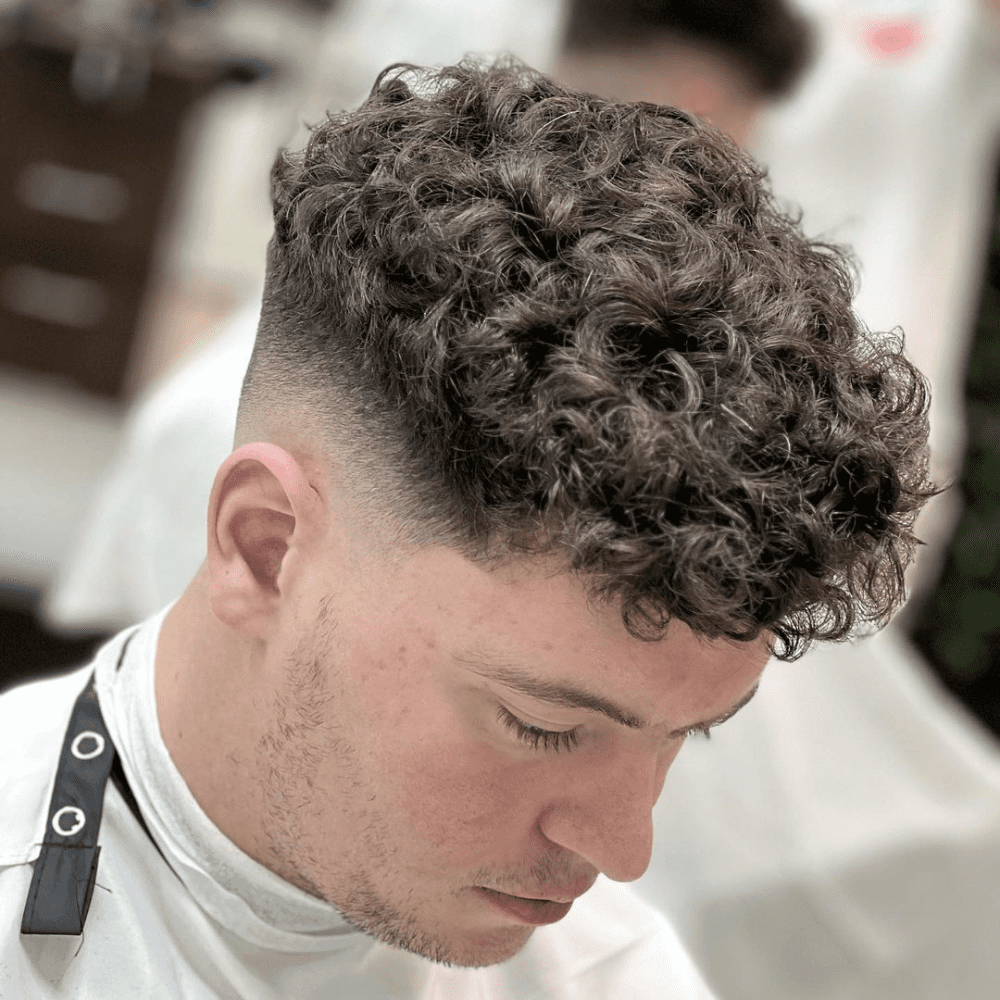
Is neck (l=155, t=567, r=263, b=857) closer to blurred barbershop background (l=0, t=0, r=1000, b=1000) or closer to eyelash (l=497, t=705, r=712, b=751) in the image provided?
eyelash (l=497, t=705, r=712, b=751)

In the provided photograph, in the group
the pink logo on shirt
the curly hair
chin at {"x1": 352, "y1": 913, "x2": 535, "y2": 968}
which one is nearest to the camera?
the curly hair

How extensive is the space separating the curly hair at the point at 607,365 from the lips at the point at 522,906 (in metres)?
0.30

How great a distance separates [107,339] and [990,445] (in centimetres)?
272

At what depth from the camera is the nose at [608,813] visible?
1.08 m

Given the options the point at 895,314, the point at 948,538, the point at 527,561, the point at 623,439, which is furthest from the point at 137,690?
the point at 948,538

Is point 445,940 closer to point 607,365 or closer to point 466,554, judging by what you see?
point 466,554

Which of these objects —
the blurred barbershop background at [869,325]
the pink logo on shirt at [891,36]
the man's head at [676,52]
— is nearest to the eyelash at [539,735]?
the blurred barbershop background at [869,325]

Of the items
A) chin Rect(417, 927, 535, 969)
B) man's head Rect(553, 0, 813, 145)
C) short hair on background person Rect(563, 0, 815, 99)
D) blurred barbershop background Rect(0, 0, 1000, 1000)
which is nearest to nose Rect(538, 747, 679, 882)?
chin Rect(417, 927, 535, 969)

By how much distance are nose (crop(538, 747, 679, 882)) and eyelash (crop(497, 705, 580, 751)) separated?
3cm

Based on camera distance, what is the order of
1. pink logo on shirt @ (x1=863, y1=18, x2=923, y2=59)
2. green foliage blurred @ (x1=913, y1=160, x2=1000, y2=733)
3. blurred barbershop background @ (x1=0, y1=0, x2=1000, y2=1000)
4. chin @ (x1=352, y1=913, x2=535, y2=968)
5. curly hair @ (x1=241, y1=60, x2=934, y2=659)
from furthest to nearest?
green foliage blurred @ (x1=913, y1=160, x2=1000, y2=733), pink logo on shirt @ (x1=863, y1=18, x2=923, y2=59), blurred barbershop background @ (x1=0, y1=0, x2=1000, y2=1000), chin @ (x1=352, y1=913, x2=535, y2=968), curly hair @ (x1=241, y1=60, x2=934, y2=659)

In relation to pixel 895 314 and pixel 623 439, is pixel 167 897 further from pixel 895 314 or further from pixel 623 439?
pixel 895 314

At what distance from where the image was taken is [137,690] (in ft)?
4.09

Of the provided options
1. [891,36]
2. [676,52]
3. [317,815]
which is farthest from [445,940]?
[891,36]

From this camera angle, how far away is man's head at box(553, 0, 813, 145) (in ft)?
8.27
